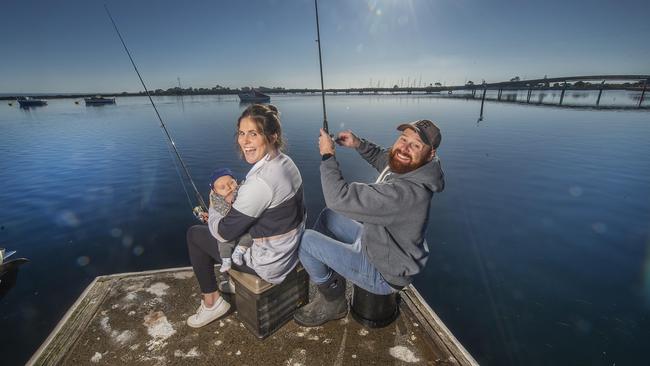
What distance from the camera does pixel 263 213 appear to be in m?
2.69

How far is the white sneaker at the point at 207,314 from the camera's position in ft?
11.0

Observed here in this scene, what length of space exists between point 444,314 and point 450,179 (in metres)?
9.99

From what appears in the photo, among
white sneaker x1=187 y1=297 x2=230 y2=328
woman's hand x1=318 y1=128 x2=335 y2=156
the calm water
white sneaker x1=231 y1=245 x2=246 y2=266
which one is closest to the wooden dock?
white sneaker x1=187 y1=297 x2=230 y2=328

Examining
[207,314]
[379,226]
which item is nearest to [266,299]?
[207,314]

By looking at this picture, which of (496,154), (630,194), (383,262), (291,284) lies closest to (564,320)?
(383,262)

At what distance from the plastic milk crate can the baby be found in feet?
0.77

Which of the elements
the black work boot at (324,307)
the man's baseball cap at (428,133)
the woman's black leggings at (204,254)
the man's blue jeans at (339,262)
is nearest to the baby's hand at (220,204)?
the woman's black leggings at (204,254)

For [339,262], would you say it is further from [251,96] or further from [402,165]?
[251,96]

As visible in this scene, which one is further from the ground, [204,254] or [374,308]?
[204,254]

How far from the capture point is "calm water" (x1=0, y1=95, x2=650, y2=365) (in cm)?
571

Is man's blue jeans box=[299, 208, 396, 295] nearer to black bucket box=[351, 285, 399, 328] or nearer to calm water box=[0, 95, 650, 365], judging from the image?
black bucket box=[351, 285, 399, 328]

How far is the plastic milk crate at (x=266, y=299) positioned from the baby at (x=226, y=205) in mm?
236

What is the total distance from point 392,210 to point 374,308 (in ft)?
5.00

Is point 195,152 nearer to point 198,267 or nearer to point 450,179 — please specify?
point 450,179
